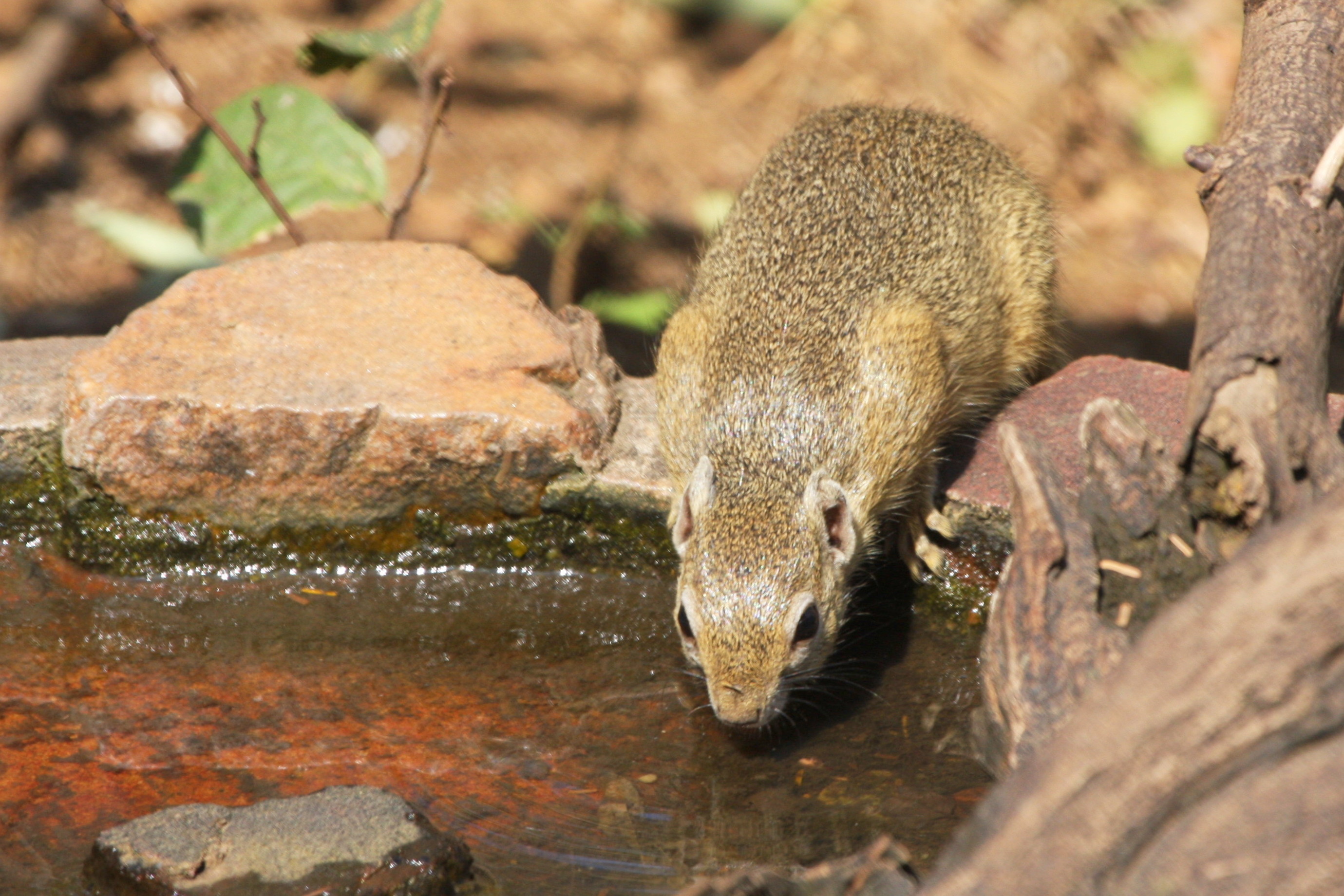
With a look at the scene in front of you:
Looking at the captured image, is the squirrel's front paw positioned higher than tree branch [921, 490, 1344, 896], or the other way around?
tree branch [921, 490, 1344, 896]

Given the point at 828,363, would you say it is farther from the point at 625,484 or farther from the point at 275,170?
the point at 275,170

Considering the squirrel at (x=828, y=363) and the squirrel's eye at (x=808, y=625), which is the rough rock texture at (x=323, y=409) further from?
the squirrel's eye at (x=808, y=625)

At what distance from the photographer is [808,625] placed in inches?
161

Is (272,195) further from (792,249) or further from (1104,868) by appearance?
(1104,868)

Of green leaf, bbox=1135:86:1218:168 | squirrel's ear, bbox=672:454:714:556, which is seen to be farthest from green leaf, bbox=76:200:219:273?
green leaf, bbox=1135:86:1218:168

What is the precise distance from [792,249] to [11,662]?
2979 mm

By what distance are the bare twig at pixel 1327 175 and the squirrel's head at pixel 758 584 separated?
5.13 feet

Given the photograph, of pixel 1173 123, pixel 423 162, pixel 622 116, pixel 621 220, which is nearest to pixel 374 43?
pixel 423 162

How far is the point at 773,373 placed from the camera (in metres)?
4.68

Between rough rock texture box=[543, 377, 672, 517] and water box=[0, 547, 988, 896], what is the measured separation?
269mm

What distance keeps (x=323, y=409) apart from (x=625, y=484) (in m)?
1.05

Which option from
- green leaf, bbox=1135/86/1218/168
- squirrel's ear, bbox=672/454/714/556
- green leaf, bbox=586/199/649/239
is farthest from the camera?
green leaf, bbox=1135/86/1218/168

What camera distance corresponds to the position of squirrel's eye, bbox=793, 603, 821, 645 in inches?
160

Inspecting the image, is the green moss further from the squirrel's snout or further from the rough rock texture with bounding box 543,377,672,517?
the squirrel's snout
